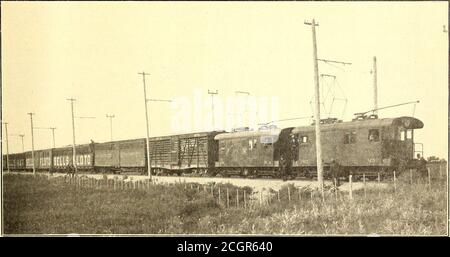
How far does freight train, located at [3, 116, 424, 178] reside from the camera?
1634cm

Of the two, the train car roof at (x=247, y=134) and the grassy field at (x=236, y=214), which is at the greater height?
the train car roof at (x=247, y=134)

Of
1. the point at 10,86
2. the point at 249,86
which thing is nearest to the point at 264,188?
the point at 249,86

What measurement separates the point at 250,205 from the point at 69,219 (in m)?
5.16

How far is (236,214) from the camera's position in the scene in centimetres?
1317

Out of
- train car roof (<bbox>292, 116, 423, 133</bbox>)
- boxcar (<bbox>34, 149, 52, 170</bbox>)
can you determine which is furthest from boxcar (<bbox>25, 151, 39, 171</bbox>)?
train car roof (<bbox>292, 116, 423, 133</bbox>)

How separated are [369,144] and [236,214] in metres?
6.18

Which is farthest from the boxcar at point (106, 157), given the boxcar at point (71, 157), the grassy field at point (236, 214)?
the grassy field at point (236, 214)

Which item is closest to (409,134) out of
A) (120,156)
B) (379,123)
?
(379,123)

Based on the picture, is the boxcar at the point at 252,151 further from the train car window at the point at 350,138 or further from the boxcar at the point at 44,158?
the boxcar at the point at 44,158

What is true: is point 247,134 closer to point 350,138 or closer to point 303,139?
point 303,139

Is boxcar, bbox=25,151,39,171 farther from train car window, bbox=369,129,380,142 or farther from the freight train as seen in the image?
train car window, bbox=369,129,380,142

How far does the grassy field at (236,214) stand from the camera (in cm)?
1137
